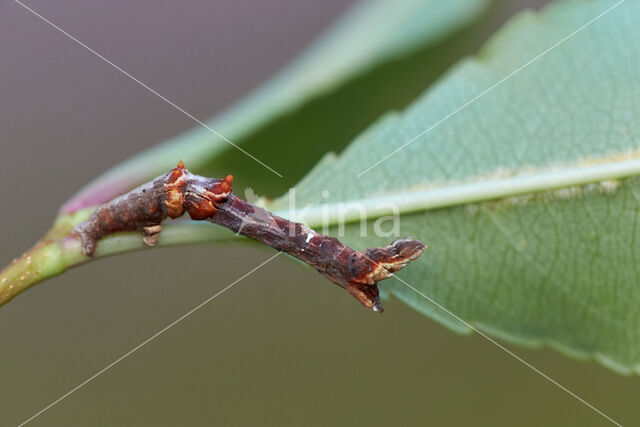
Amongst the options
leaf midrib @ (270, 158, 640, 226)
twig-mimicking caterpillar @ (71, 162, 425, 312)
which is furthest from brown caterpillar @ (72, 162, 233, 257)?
leaf midrib @ (270, 158, 640, 226)

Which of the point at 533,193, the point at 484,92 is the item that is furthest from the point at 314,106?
the point at 533,193

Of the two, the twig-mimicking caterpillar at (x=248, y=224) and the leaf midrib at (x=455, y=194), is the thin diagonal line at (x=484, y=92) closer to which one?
the leaf midrib at (x=455, y=194)

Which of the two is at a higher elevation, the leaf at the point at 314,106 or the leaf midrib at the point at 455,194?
the leaf at the point at 314,106

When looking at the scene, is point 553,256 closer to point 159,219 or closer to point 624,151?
point 624,151

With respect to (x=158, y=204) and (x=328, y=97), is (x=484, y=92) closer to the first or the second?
(x=328, y=97)

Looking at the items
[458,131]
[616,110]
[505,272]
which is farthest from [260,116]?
[616,110]

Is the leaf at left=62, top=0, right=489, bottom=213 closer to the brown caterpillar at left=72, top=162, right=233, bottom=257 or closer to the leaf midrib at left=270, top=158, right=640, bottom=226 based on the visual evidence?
the brown caterpillar at left=72, top=162, right=233, bottom=257

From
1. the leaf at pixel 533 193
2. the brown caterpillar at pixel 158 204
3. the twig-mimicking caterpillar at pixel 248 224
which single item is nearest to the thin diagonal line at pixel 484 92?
the leaf at pixel 533 193
